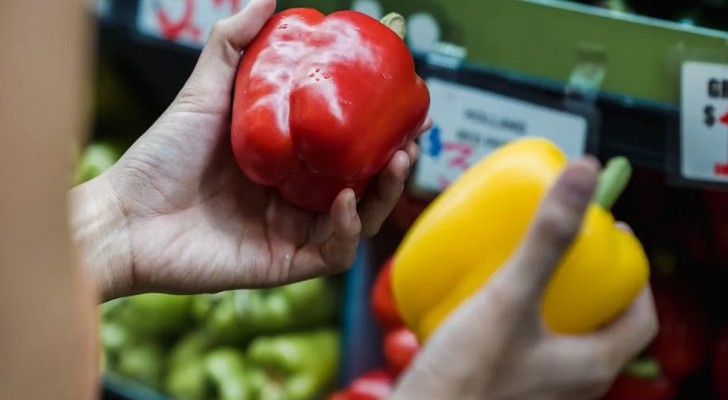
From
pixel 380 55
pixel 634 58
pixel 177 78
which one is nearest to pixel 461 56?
pixel 634 58

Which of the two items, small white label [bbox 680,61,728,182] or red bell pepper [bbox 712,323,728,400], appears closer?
small white label [bbox 680,61,728,182]

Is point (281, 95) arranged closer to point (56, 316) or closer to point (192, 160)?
point (192, 160)

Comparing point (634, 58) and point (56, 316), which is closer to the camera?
point (56, 316)

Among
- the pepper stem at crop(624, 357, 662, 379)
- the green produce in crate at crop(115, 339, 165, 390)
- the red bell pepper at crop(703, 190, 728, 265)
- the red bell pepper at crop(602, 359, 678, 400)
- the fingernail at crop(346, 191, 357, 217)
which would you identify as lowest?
the green produce in crate at crop(115, 339, 165, 390)

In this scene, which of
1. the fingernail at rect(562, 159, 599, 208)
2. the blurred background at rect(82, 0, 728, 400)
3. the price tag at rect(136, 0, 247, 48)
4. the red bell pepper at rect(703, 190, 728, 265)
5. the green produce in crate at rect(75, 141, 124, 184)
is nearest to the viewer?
the fingernail at rect(562, 159, 599, 208)

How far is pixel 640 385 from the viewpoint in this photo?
132 centimetres

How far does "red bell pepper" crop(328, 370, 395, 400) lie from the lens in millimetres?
1473

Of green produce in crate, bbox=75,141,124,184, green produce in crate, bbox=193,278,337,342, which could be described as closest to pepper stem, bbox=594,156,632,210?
green produce in crate, bbox=193,278,337,342

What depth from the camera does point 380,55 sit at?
0.93 m

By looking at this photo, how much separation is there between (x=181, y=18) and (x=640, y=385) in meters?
0.83

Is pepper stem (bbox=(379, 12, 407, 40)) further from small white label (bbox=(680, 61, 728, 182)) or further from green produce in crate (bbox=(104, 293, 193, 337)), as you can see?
green produce in crate (bbox=(104, 293, 193, 337))

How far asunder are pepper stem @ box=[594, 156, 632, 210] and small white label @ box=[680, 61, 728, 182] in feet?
0.50

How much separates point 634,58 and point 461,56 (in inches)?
8.6

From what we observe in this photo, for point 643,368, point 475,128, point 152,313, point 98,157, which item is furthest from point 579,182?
point 98,157
